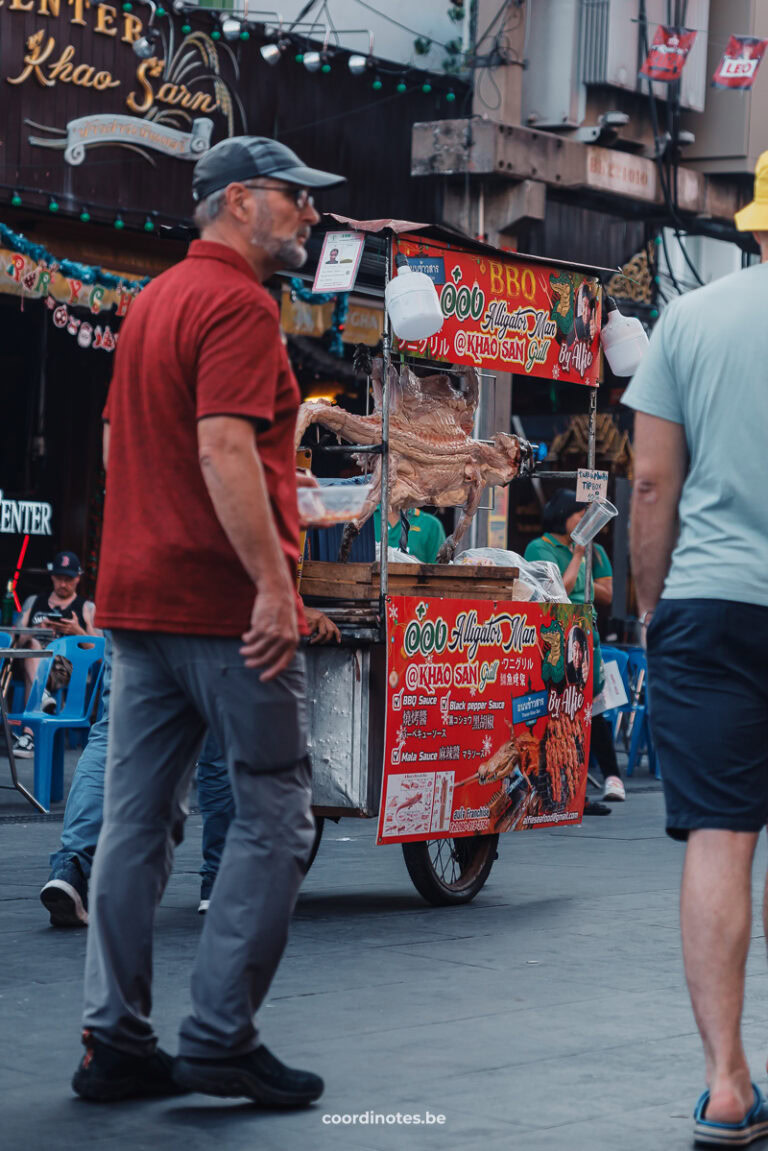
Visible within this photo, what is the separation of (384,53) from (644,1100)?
1256 cm

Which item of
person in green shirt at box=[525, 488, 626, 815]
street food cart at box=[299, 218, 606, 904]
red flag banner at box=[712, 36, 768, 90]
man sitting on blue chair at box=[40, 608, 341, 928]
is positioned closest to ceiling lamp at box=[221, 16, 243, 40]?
red flag banner at box=[712, 36, 768, 90]

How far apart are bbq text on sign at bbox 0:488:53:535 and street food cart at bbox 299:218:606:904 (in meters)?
7.15

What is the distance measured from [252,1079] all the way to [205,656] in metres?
0.91

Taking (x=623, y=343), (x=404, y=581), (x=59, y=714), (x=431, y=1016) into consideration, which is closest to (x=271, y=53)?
(x=59, y=714)

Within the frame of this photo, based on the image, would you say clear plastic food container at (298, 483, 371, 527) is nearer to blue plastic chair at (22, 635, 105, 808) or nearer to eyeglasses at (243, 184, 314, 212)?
eyeglasses at (243, 184, 314, 212)

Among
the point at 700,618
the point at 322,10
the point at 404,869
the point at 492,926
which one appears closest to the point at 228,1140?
the point at 700,618

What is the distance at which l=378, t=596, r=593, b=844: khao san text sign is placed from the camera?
21.6ft

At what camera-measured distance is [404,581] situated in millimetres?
6727

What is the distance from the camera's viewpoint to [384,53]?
1530 cm

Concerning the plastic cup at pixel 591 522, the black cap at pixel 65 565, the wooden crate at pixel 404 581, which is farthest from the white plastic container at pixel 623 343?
the black cap at pixel 65 565

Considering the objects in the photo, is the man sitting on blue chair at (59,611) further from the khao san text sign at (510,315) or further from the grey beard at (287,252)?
the grey beard at (287,252)

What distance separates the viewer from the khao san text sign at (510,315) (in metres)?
6.78

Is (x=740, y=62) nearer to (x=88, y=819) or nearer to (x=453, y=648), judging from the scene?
(x=453, y=648)

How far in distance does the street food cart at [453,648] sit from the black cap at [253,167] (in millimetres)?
2416
